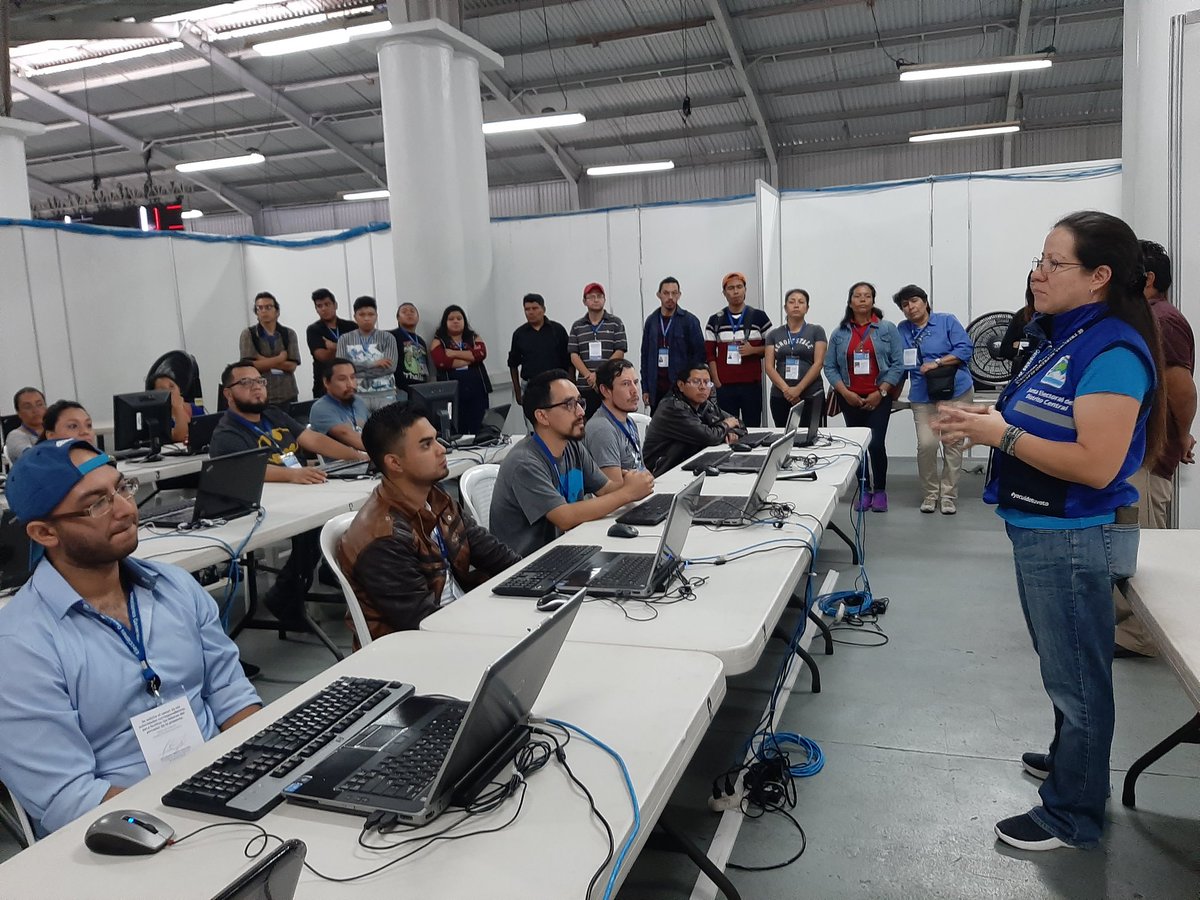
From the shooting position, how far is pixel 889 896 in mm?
1964

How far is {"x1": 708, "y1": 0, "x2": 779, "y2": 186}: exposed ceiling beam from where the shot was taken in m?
9.48

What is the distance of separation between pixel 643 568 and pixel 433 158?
559 centimetres

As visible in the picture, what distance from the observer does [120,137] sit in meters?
13.3

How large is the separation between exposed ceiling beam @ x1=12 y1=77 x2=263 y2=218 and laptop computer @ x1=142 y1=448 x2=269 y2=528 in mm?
11669

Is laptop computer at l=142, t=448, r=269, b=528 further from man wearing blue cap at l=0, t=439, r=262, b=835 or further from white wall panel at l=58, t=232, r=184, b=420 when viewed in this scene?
white wall panel at l=58, t=232, r=184, b=420

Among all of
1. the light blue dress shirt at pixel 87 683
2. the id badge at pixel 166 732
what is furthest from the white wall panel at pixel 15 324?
the id badge at pixel 166 732

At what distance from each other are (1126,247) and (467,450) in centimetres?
354

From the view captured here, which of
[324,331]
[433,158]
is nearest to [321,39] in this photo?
[433,158]

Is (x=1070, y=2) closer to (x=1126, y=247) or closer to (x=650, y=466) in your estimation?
(x=650, y=466)

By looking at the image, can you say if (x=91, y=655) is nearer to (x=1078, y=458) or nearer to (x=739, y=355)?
(x=1078, y=458)

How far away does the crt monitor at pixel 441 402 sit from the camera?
4.50 m

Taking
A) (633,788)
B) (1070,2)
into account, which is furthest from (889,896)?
(1070,2)

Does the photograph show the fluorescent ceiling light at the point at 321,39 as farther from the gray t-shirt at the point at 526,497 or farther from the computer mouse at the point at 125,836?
the computer mouse at the point at 125,836

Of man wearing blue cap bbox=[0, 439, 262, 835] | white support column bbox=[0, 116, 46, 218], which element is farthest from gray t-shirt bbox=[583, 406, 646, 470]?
white support column bbox=[0, 116, 46, 218]
